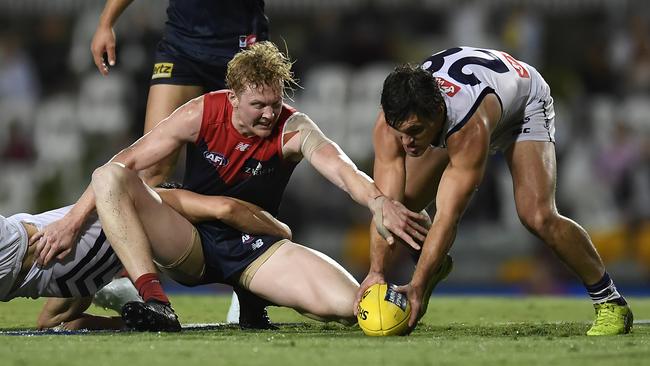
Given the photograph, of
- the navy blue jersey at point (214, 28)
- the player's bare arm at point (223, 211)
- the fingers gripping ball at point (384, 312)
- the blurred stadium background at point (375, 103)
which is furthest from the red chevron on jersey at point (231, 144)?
the blurred stadium background at point (375, 103)

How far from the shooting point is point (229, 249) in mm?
6066

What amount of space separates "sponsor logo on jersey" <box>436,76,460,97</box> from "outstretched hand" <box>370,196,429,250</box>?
1.96 ft

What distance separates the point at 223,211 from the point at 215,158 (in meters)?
0.28

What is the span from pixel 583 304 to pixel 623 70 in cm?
531

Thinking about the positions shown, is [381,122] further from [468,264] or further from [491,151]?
[468,264]

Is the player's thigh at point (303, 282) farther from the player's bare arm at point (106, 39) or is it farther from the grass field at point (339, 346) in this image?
the player's bare arm at point (106, 39)

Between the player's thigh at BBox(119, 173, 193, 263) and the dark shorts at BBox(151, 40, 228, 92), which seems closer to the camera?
the player's thigh at BBox(119, 173, 193, 263)

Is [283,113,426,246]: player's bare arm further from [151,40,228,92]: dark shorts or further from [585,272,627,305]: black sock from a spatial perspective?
[151,40,228,92]: dark shorts

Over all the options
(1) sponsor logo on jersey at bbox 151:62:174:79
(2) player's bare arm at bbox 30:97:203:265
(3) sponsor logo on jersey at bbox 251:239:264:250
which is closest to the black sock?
(3) sponsor logo on jersey at bbox 251:239:264:250

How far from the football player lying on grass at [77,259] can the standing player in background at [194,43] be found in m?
1.03

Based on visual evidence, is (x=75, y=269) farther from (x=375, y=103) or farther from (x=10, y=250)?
(x=375, y=103)

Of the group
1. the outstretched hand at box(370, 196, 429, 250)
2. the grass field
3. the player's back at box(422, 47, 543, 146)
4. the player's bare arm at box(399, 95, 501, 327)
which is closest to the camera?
the grass field

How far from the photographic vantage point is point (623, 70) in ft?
43.3

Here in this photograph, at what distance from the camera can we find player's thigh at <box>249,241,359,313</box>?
589 centimetres
